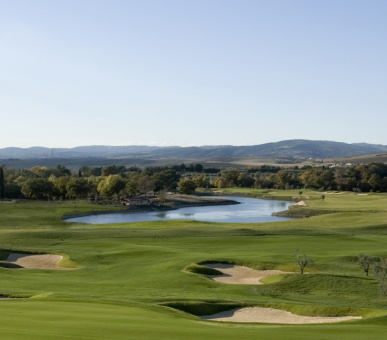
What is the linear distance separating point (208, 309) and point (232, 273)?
12.0m

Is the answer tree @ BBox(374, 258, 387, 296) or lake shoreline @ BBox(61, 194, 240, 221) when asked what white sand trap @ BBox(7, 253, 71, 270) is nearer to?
tree @ BBox(374, 258, 387, 296)

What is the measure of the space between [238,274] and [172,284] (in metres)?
6.87

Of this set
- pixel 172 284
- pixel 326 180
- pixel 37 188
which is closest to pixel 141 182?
pixel 37 188

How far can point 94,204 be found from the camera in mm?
118750

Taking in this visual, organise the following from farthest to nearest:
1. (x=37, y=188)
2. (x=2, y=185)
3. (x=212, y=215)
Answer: (x=37, y=188) → (x=2, y=185) → (x=212, y=215)

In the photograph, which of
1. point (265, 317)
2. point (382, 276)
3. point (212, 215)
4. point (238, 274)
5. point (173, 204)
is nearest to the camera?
point (265, 317)

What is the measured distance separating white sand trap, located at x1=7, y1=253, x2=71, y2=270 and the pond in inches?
1851

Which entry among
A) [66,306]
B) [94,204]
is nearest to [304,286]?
[66,306]

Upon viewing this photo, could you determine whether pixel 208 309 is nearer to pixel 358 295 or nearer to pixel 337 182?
pixel 358 295

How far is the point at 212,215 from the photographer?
109312mm

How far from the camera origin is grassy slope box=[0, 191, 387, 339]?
1870 cm

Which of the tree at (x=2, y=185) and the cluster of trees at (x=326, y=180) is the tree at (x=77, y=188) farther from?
the cluster of trees at (x=326, y=180)

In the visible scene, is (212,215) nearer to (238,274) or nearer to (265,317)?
(238,274)

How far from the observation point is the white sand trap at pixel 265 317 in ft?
79.5
